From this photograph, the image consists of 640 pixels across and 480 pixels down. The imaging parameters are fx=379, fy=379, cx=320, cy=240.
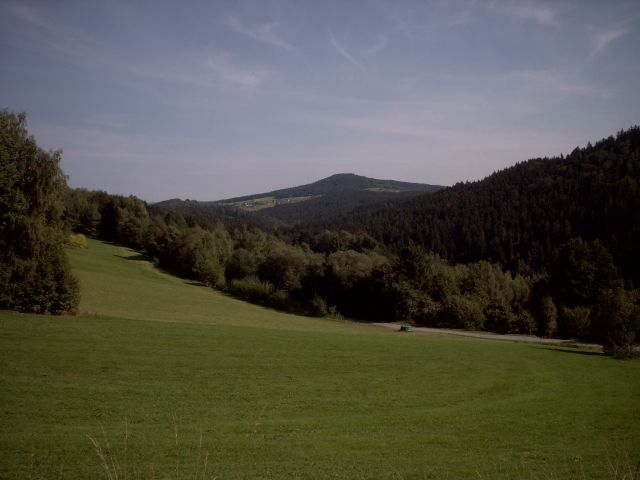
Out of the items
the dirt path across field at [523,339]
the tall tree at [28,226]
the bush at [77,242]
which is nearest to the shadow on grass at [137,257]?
the bush at [77,242]

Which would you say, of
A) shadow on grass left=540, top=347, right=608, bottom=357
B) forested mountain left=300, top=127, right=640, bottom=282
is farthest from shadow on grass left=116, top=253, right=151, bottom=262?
shadow on grass left=540, top=347, right=608, bottom=357

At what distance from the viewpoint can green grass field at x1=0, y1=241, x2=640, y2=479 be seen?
432 inches

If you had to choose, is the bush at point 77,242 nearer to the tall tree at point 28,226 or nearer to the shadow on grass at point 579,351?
the tall tree at point 28,226

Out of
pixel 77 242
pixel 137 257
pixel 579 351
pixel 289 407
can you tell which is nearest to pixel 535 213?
pixel 579 351

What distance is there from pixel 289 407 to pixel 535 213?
13283 cm

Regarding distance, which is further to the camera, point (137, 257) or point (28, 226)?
point (137, 257)

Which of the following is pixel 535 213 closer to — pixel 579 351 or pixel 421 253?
pixel 421 253

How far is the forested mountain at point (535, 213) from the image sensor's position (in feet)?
347

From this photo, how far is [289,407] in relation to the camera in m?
17.3

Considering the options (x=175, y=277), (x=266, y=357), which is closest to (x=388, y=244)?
(x=175, y=277)

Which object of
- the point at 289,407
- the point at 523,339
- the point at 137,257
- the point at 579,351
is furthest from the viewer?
the point at 137,257

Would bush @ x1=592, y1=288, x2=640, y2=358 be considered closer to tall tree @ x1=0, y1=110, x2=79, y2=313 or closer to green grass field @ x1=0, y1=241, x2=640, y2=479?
green grass field @ x1=0, y1=241, x2=640, y2=479

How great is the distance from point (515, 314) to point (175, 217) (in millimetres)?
89770

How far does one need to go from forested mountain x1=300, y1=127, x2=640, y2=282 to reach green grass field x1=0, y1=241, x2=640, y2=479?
203 ft
